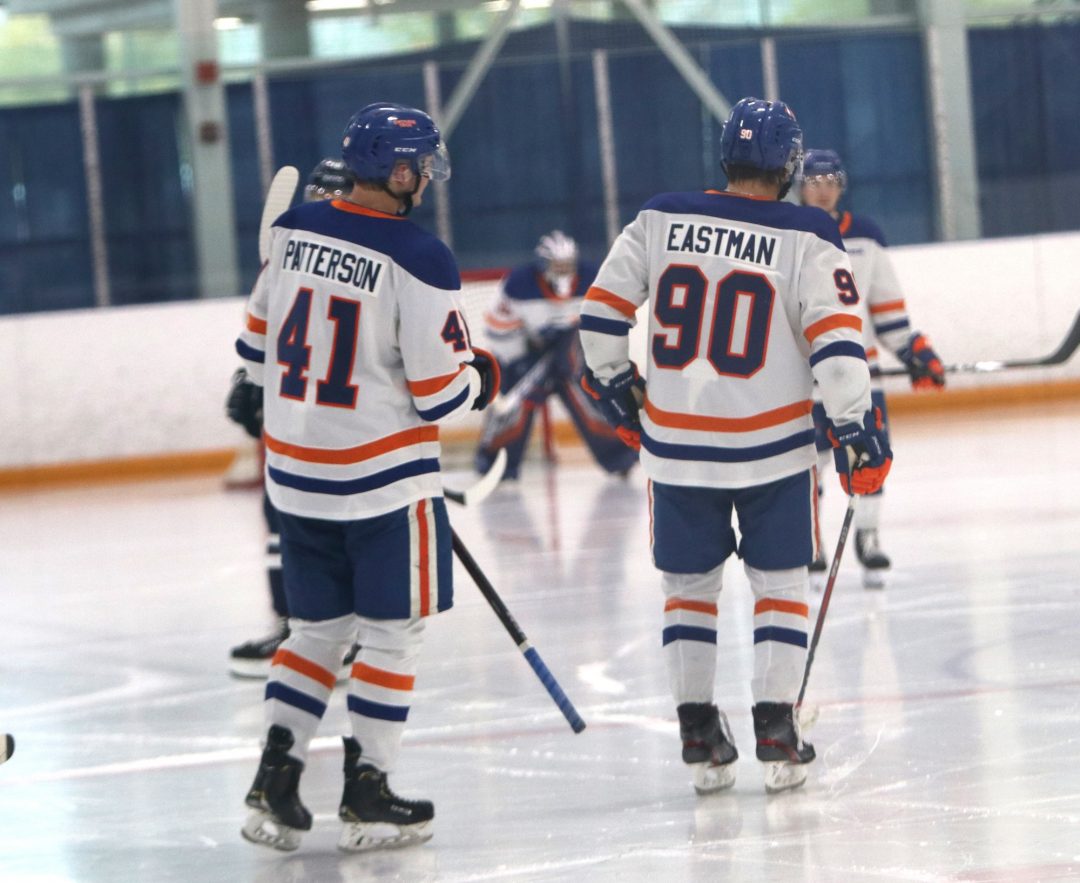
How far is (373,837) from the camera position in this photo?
10.0 feet

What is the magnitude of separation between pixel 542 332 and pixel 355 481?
643 cm

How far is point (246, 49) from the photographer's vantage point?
11.4 meters

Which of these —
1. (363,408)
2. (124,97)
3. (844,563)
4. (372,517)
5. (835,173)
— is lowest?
(844,563)

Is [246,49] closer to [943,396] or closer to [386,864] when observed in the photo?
[943,396]

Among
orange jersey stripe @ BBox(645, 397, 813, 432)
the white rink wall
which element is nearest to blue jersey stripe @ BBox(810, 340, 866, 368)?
orange jersey stripe @ BBox(645, 397, 813, 432)

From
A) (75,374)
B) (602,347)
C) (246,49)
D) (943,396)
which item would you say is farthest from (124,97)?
(602,347)

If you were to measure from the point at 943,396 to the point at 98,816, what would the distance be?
8431mm

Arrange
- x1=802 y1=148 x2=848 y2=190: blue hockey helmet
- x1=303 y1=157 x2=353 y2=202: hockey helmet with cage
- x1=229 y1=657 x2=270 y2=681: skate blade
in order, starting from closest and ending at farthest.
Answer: x1=303 y1=157 x2=353 y2=202: hockey helmet with cage, x1=229 y1=657 x2=270 y2=681: skate blade, x1=802 y1=148 x2=848 y2=190: blue hockey helmet

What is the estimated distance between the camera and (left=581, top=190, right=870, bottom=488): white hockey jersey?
10.6 feet

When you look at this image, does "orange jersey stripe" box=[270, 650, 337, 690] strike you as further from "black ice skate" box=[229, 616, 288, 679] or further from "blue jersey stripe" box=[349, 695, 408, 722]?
"black ice skate" box=[229, 616, 288, 679]

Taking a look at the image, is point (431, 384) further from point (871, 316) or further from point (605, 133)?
point (605, 133)

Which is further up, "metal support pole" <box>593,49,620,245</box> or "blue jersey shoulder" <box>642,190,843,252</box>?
"metal support pole" <box>593,49,620,245</box>

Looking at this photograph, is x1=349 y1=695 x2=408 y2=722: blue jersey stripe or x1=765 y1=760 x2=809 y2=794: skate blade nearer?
x1=349 y1=695 x2=408 y2=722: blue jersey stripe

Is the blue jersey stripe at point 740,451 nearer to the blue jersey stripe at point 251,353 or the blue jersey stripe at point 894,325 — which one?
the blue jersey stripe at point 251,353
